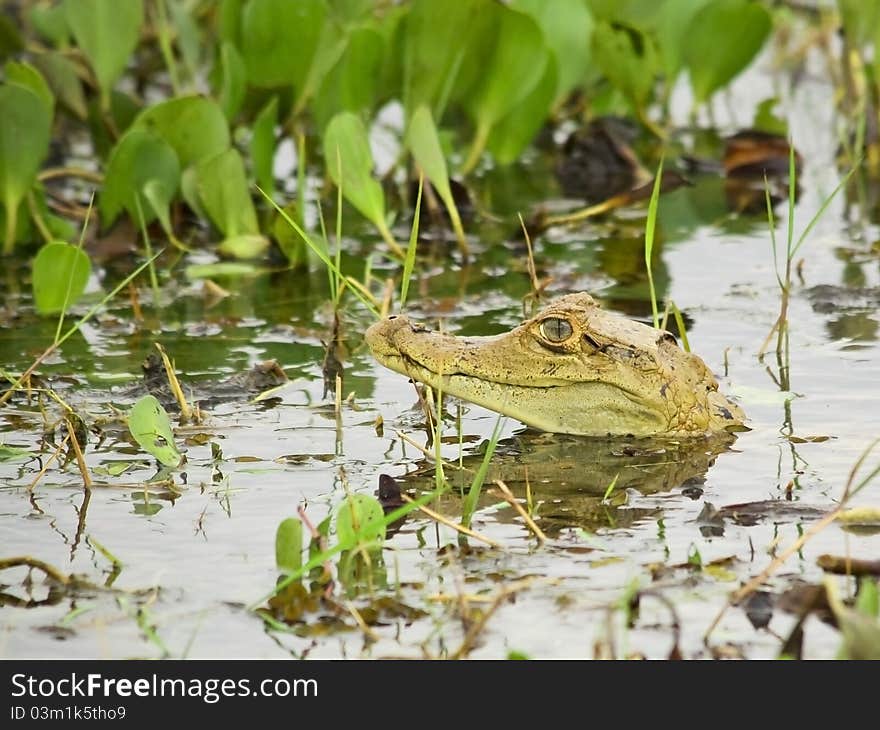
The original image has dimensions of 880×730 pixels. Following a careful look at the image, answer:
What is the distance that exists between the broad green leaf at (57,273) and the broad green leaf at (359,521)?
7.96 ft

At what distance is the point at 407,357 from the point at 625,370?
2.45 feet

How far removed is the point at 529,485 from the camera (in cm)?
557

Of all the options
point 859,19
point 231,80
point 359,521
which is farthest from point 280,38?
point 359,521

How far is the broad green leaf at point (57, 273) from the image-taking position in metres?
6.71

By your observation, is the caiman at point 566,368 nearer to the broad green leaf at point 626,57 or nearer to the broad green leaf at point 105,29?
the broad green leaf at point 105,29

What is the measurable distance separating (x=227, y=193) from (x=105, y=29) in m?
1.53

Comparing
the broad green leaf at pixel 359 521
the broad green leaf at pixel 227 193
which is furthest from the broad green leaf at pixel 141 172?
the broad green leaf at pixel 359 521

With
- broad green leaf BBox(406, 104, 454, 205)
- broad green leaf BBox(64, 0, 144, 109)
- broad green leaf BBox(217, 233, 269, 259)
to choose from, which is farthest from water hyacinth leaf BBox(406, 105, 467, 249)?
broad green leaf BBox(64, 0, 144, 109)

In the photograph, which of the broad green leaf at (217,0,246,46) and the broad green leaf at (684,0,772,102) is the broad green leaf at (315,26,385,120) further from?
the broad green leaf at (684,0,772,102)

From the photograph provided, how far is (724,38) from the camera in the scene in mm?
10203

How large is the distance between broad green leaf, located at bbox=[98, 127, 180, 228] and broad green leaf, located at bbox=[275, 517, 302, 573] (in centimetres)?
378

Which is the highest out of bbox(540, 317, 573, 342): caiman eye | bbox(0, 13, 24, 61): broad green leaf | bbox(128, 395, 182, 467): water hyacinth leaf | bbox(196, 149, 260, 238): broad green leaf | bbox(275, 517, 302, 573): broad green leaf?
bbox(0, 13, 24, 61): broad green leaf

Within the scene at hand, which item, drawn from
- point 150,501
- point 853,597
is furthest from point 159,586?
point 853,597

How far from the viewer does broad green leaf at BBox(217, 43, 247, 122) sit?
8852 millimetres
